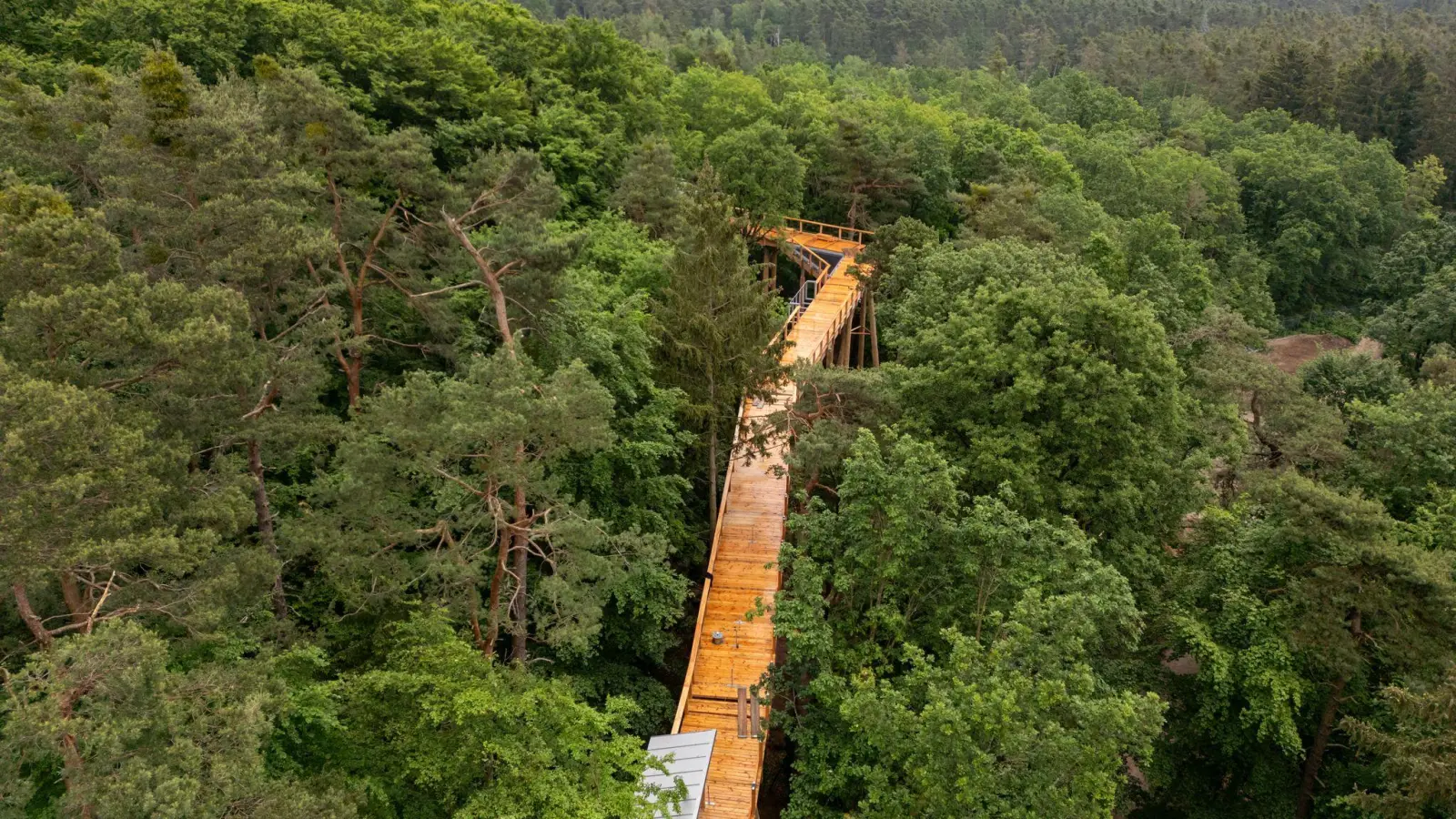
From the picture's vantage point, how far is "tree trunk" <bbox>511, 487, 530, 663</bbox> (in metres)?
16.0

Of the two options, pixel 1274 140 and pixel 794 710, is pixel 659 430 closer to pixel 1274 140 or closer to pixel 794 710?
pixel 794 710

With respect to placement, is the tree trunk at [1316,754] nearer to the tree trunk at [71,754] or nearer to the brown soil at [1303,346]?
the tree trunk at [71,754]

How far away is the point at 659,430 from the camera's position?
22641mm

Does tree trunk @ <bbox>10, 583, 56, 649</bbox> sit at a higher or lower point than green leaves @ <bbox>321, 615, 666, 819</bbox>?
higher

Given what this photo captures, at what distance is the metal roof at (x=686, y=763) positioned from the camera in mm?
16625

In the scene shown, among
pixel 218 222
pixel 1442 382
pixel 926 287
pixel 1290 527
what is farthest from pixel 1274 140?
pixel 218 222

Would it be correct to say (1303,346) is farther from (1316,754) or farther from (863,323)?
(1316,754)

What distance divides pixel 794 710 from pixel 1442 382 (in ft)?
82.5

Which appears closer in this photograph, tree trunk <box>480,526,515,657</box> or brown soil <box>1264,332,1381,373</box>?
tree trunk <box>480,526,515,657</box>

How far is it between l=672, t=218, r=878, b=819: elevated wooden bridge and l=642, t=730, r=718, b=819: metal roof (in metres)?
0.58

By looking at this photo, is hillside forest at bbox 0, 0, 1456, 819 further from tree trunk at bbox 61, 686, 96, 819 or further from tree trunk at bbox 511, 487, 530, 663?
tree trunk at bbox 511, 487, 530, 663

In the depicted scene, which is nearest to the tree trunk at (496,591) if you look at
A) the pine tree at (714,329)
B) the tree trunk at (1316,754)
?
the pine tree at (714,329)

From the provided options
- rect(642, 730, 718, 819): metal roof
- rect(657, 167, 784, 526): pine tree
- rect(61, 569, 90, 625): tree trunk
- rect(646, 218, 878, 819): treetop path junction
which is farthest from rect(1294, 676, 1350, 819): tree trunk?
rect(61, 569, 90, 625): tree trunk

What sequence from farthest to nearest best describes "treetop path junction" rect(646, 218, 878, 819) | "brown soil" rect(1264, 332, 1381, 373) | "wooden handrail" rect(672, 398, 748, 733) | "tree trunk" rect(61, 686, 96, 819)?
1. "brown soil" rect(1264, 332, 1381, 373)
2. "wooden handrail" rect(672, 398, 748, 733)
3. "treetop path junction" rect(646, 218, 878, 819)
4. "tree trunk" rect(61, 686, 96, 819)
